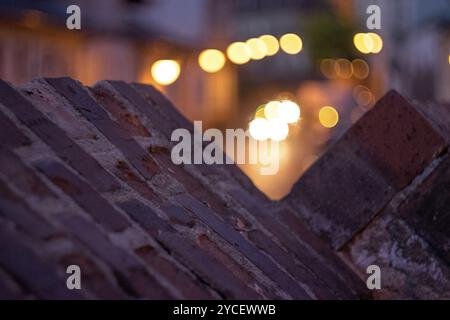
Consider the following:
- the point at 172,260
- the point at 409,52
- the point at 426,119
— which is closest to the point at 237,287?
the point at 172,260

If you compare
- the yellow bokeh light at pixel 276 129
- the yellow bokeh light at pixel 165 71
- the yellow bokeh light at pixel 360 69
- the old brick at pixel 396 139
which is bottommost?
the old brick at pixel 396 139

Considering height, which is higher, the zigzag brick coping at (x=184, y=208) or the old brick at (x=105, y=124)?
the old brick at (x=105, y=124)

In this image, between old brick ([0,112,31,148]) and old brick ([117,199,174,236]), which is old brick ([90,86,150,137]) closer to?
old brick ([117,199,174,236])

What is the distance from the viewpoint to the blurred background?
52.9 feet

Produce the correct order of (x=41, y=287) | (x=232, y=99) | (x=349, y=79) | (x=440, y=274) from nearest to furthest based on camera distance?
(x=41, y=287)
(x=440, y=274)
(x=232, y=99)
(x=349, y=79)

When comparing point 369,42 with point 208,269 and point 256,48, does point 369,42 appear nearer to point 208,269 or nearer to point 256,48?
point 256,48

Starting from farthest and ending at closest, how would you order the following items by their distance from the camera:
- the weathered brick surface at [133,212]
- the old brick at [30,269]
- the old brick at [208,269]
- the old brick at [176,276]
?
the old brick at [208,269], the old brick at [176,276], the weathered brick surface at [133,212], the old brick at [30,269]

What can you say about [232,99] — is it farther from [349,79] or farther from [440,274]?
[440,274]

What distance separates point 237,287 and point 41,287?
1.89 ft

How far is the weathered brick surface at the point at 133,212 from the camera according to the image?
1.84m

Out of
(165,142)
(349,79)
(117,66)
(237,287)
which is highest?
(349,79)

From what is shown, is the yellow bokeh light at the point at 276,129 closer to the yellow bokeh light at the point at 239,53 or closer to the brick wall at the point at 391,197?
the brick wall at the point at 391,197

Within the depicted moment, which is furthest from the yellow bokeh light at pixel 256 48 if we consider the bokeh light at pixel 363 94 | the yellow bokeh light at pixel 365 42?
the bokeh light at pixel 363 94

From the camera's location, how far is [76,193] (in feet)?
6.59
